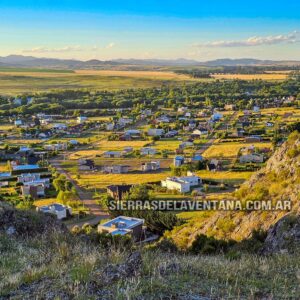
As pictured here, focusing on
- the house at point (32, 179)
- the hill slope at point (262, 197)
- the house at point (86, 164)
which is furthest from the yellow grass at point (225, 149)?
the hill slope at point (262, 197)

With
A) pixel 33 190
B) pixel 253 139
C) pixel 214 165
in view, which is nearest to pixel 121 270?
pixel 33 190

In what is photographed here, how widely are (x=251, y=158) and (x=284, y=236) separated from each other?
26.0m

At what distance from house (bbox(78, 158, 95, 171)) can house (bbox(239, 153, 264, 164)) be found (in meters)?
12.3

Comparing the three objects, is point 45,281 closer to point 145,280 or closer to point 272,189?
point 145,280

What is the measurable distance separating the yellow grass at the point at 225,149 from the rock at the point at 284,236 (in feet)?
90.8

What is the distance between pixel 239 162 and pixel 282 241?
2597 centimetres

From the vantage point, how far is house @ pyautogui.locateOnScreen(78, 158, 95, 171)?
112 feet

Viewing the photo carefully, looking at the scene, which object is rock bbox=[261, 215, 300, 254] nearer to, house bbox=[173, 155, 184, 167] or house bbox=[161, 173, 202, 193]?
house bbox=[161, 173, 202, 193]

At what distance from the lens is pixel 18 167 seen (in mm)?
34469

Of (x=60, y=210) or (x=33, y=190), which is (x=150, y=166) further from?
(x=60, y=210)

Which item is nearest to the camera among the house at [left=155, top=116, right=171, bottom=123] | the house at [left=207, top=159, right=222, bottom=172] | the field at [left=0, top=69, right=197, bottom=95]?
the house at [left=207, top=159, right=222, bottom=172]

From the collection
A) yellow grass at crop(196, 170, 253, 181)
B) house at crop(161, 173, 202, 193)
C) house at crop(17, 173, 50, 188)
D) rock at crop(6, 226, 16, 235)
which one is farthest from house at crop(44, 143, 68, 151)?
rock at crop(6, 226, 16, 235)

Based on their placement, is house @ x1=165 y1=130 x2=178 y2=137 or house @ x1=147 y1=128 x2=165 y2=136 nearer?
house @ x1=147 y1=128 x2=165 y2=136

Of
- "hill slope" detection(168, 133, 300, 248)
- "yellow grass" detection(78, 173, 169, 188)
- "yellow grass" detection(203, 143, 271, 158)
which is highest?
"hill slope" detection(168, 133, 300, 248)
